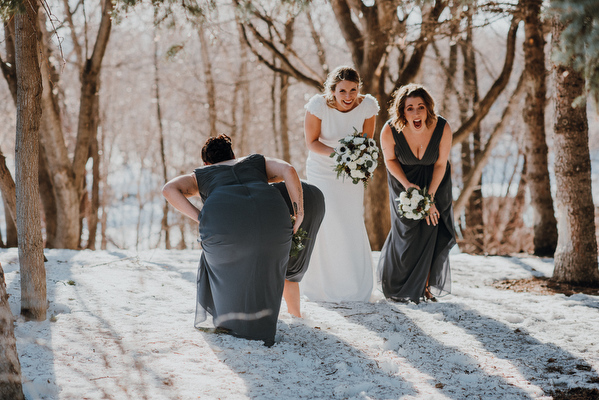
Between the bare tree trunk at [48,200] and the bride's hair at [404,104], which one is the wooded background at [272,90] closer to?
the bare tree trunk at [48,200]

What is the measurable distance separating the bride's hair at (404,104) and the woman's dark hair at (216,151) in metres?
1.85

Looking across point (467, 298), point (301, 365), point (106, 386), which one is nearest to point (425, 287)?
point (467, 298)

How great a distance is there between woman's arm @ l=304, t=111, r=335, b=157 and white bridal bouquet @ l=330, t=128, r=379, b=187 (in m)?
0.19

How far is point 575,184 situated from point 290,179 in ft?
11.6

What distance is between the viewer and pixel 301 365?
3.42m

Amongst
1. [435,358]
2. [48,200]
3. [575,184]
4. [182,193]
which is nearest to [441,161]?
[575,184]

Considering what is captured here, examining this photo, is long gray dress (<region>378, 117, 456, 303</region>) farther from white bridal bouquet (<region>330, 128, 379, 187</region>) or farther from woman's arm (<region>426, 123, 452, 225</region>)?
white bridal bouquet (<region>330, 128, 379, 187</region>)

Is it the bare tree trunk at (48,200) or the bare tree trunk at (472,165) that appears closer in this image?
the bare tree trunk at (48,200)

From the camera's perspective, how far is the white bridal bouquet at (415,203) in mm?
4918

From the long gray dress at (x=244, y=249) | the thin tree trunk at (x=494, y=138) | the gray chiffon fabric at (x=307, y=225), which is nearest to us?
the long gray dress at (x=244, y=249)

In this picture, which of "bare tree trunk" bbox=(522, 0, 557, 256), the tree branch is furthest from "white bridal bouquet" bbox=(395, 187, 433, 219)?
the tree branch

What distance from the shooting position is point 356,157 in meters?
4.97

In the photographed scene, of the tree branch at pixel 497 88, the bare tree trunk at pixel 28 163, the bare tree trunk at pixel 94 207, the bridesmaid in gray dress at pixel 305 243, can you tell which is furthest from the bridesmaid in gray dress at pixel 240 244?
the bare tree trunk at pixel 94 207

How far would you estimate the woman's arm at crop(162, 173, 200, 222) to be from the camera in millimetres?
3791
